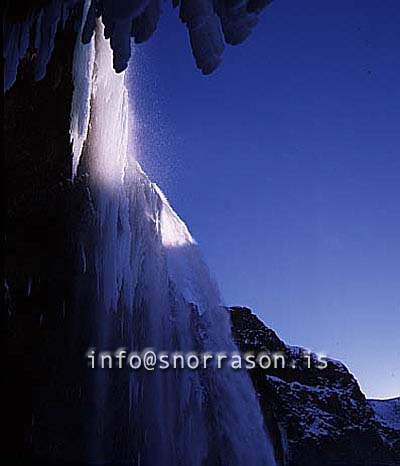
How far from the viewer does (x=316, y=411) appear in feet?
56.1

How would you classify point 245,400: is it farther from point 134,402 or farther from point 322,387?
point 322,387

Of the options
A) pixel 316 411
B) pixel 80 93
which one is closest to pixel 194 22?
pixel 80 93

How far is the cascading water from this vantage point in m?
4.26

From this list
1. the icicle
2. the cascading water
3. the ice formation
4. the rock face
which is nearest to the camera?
the ice formation

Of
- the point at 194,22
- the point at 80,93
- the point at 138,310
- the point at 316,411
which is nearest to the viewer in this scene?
the point at 194,22

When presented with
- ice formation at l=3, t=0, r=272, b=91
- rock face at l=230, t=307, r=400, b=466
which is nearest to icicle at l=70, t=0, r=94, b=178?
ice formation at l=3, t=0, r=272, b=91

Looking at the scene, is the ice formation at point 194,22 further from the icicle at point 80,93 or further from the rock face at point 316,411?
the rock face at point 316,411

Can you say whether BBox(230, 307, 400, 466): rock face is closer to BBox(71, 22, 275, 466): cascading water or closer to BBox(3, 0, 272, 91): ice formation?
BBox(71, 22, 275, 466): cascading water

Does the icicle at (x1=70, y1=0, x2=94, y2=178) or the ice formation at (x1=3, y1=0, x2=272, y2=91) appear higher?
the icicle at (x1=70, y1=0, x2=94, y2=178)

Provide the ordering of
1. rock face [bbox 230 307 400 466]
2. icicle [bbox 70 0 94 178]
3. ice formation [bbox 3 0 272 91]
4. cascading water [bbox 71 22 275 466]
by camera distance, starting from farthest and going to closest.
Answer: rock face [bbox 230 307 400 466] → cascading water [bbox 71 22 275 466] → icicle [bbox 70 0 94 178] → ice formation [bbox 3 0 272 91]

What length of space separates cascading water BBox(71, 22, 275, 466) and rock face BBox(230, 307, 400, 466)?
3.48 m

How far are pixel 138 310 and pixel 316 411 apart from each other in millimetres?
12346

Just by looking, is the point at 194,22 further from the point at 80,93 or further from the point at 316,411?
the point at 316,411

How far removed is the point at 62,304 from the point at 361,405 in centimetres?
1609
